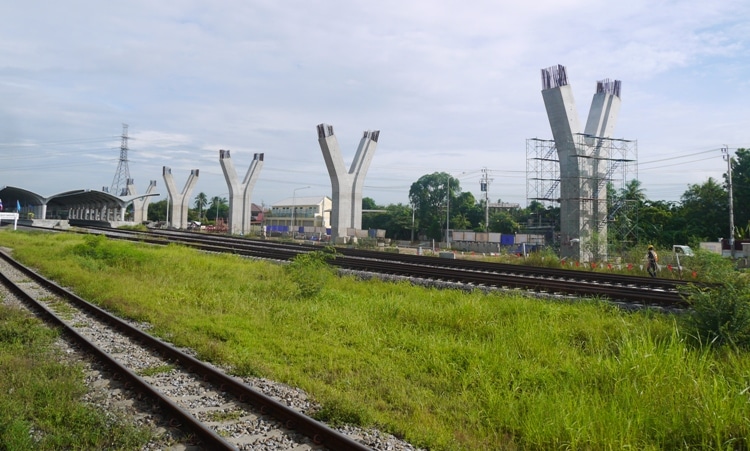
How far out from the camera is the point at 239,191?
2352 inches

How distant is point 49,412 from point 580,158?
30304 mm

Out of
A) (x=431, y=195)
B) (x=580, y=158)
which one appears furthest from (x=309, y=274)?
(x=431, y=195)

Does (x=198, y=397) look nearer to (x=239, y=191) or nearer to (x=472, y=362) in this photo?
(x=472, y=362)

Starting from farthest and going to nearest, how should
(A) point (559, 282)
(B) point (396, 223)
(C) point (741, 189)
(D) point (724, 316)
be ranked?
1. (B) point (396, 223)
2. (C) point (741, 189)
3. (A) point (559, 282)
4. (D) point (724, 316)

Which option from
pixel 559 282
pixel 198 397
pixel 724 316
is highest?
pixel 724 316

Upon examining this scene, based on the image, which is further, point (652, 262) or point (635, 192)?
point (635, 192)

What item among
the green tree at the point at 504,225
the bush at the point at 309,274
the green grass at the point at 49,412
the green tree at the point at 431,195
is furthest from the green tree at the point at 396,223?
the green grass at the point at 49,412

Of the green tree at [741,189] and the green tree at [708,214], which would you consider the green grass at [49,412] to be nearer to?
the green tree at [708,214]

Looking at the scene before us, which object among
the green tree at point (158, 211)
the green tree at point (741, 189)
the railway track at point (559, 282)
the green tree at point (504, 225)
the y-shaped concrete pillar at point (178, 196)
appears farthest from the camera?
the green tree at point (158, 211)

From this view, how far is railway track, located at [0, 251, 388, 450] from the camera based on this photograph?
15.9 feet

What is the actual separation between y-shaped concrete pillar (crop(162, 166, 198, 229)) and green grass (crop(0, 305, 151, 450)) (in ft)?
245

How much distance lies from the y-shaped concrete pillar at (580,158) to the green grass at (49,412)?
26.5 meters

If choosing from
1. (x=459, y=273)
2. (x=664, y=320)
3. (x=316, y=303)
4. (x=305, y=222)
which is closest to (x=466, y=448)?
(x=664, y=320)

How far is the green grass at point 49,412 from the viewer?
15.0 feet
